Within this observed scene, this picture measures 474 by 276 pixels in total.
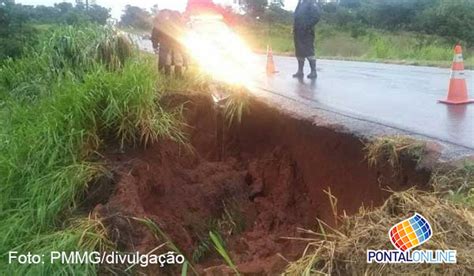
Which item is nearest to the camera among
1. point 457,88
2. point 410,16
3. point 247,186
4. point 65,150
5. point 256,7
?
point 65,150

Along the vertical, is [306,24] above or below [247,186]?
above

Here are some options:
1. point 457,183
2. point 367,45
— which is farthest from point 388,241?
point 367,45

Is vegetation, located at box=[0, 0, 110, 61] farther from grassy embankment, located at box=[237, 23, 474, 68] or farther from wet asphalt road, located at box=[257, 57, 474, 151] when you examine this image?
grassy embankment, located at box=[237, 23, 474, 68]

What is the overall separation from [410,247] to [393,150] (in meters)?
1.70

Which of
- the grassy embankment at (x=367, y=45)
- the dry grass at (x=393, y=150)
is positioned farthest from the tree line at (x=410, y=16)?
the dry grass at (x=393, y=150)

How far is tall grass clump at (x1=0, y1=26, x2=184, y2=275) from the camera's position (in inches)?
147

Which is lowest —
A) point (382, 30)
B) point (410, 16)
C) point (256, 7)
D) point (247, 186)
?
point (247, 186)

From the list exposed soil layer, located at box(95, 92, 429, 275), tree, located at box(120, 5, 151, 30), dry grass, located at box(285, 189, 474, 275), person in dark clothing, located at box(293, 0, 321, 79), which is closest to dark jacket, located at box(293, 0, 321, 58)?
person in dark clothing, located at box(293, 0, 321, 79)

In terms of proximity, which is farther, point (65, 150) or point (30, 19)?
point (30, 19)

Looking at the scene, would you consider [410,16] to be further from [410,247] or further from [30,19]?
[410,247]

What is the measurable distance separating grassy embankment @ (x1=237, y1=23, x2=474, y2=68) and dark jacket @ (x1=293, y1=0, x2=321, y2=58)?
14.7 ft

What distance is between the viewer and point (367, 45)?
906 inches

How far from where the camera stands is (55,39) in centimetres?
734

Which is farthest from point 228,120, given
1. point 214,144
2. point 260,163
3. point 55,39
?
point 55,39
